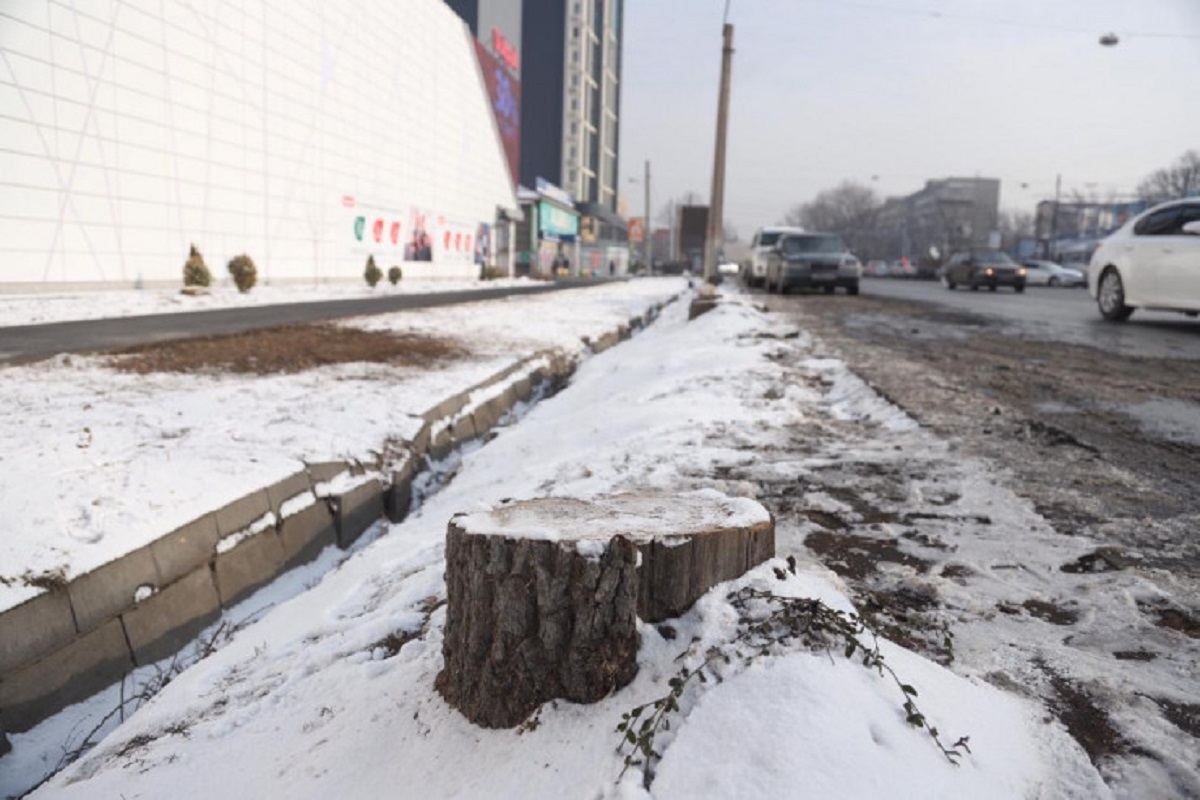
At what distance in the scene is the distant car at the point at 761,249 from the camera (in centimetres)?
2323

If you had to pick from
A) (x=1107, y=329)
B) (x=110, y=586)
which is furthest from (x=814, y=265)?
(x=110, y=586)

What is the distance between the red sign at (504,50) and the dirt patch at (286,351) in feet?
143

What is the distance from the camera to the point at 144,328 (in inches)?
392

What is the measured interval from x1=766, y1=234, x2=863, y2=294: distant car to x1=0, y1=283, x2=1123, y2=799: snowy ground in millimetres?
17195

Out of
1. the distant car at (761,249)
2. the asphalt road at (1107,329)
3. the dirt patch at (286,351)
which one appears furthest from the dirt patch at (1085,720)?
the distant car at (761,249)

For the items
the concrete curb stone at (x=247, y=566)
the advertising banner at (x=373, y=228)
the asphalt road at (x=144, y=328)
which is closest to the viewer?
the concrete curb stone at (x=247, y=566)

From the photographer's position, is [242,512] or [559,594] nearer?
[559,594]

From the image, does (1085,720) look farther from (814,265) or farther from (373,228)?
(373,228)

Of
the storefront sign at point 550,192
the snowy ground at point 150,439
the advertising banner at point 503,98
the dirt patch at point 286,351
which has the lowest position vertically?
the snowy ground at point 150,439

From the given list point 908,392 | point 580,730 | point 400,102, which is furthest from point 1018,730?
point 400,102

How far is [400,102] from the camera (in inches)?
1206

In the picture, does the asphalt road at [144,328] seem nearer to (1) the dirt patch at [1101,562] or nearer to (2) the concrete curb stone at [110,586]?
(2) the concrete curb stone at [110,586]

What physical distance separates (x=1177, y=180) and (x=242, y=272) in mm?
73848

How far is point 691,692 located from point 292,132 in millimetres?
24599
